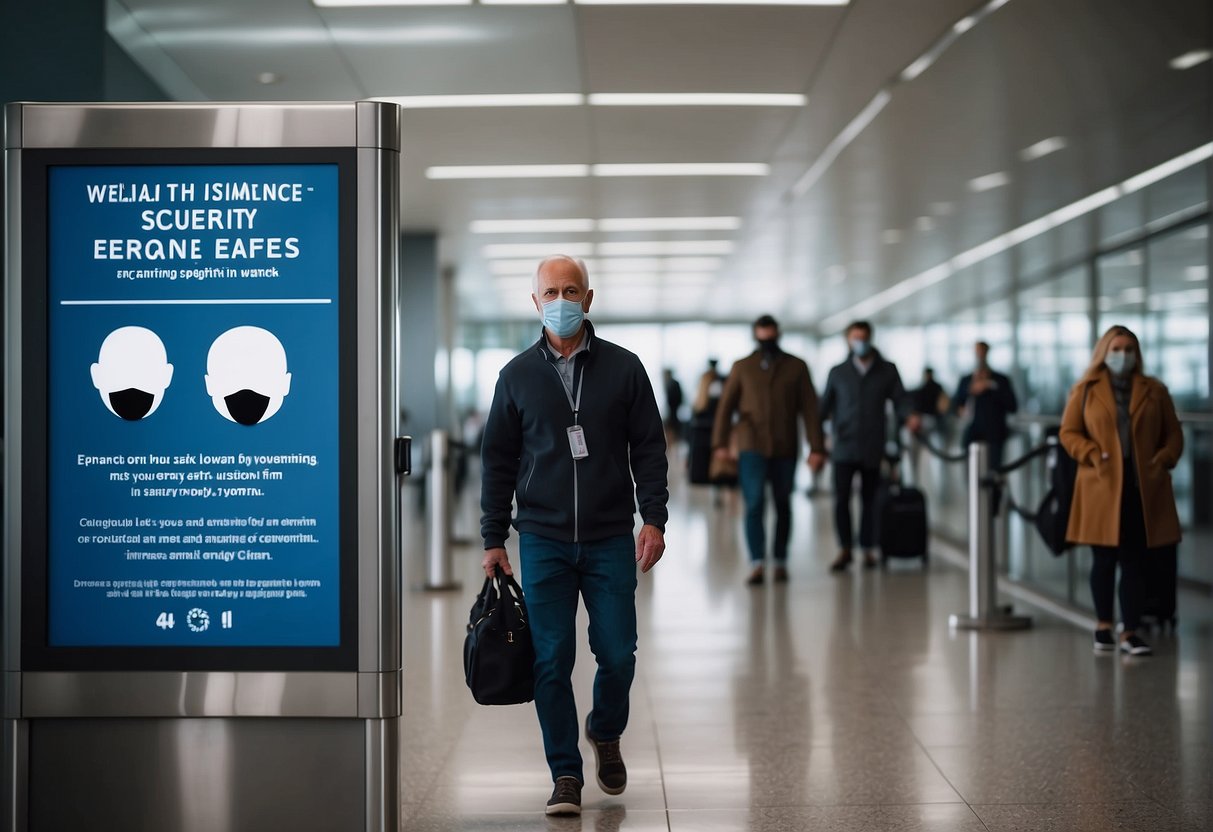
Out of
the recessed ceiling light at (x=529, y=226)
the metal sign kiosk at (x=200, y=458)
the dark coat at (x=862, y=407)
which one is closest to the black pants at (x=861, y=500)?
the dark coat at (x=862, y=407)

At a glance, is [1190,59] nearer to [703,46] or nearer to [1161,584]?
[703,46]

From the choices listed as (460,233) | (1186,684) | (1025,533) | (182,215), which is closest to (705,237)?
(460,233)

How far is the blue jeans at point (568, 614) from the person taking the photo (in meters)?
3.98

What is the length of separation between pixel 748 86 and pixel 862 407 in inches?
99.7

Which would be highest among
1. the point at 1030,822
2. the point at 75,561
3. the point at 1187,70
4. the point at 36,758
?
the point at 1187,70

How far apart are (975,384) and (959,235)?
542 centimetres

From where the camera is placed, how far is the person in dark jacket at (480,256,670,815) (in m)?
3.95

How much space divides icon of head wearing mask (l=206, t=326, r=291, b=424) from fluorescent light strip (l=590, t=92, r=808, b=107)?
6133mm

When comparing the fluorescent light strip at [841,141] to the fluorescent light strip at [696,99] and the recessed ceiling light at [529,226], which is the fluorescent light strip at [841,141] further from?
the recessed ceiling light at [529,226]

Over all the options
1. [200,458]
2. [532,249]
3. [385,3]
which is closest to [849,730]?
[200,458]

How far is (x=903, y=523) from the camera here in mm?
9438

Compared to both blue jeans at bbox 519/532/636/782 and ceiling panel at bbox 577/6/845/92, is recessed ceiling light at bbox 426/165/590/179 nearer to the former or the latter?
ceiling panel at bbox 577/6/845/92

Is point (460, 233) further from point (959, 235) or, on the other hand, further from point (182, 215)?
point (182, 215)

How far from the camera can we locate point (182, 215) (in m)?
3.35
